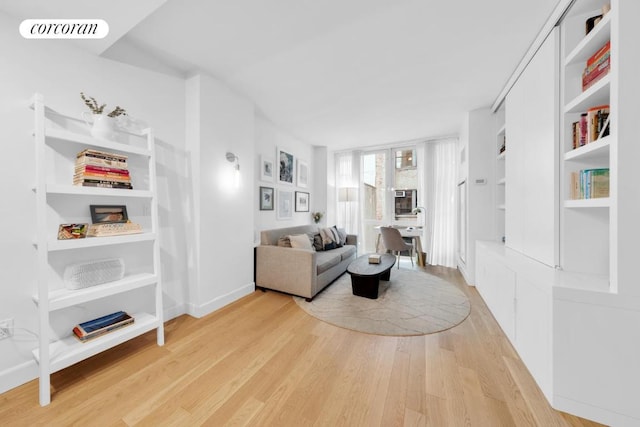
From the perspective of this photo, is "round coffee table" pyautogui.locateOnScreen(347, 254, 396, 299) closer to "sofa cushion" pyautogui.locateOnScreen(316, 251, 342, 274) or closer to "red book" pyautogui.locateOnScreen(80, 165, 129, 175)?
"sofa cushion" pyautogui.locateOnScreen(316, 251, 342, 274)

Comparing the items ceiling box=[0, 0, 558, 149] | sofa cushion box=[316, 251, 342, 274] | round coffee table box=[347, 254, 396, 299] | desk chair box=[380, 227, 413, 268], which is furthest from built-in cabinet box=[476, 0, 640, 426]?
sofa cushion box=[316, 251, 342, 274]

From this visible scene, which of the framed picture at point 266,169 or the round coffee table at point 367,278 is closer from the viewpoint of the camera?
the round coffee table at point 367,278

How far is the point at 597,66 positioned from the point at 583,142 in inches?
19.0

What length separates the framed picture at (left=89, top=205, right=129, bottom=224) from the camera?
1.77m

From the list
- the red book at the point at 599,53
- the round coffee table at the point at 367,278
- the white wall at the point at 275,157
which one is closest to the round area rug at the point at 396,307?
the round coffee table at the point at 367,278

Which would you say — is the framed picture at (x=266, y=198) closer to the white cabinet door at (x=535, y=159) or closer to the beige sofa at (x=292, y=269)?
the beige sofa at (x=292, y=269)

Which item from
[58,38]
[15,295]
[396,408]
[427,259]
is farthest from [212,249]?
[427,259]

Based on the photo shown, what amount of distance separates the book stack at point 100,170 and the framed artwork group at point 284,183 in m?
2.00

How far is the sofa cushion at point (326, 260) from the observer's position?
310cm

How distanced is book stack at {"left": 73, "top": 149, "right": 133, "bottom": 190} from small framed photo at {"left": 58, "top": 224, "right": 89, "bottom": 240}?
0.30 metres

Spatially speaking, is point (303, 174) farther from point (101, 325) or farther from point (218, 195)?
point (101, 325)

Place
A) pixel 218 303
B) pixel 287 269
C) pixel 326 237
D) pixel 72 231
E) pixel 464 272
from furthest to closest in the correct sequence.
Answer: pixel 326 237
pixel 464 272
pixel 287 269
pixel 218 303
pixel 72 231

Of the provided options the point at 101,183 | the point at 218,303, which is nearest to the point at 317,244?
the point at 218,303

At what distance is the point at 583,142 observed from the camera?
157 cm
